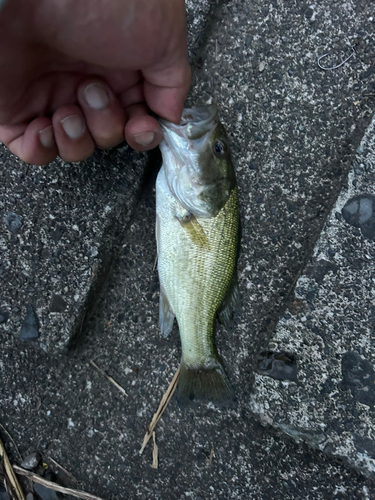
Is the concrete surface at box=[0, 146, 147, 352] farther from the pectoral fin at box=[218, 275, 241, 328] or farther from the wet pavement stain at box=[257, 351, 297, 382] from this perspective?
the wet pavement stain at box=[257, 351, 297, 382]

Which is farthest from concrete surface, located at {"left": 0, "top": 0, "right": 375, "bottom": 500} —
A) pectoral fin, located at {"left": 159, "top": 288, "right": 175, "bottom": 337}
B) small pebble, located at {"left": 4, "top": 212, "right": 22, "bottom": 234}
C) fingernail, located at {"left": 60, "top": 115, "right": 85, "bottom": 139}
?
fingernail, located at {"left": 60, "top": 115, "right": 85, "bottom": 139}

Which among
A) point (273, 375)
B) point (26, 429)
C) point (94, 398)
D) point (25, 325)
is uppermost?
point (273, 375)

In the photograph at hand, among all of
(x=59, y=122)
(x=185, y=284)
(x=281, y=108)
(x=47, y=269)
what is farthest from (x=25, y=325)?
(x=281, y=108)

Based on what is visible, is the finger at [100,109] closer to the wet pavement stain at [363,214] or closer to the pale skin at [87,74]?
the pale skin at [87,74]

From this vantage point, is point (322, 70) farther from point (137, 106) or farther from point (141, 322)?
point (141, 322)

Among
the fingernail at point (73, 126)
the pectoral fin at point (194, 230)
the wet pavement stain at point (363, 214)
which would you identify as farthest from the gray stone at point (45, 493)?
the wet pavement stain at point (363, 214)

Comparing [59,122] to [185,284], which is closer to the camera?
[59,122]
